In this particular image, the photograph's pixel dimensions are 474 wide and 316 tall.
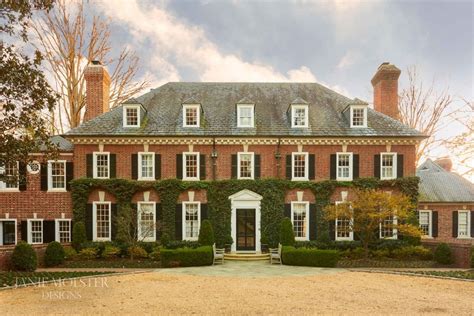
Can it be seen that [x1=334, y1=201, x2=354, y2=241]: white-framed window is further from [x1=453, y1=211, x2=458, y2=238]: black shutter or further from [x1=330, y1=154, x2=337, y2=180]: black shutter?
[x1=453, y1=211, x2=458, y2=238]: black shutter

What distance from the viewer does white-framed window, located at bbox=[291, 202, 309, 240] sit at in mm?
20922

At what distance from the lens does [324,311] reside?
31.1 ft

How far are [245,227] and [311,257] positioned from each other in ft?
16.1

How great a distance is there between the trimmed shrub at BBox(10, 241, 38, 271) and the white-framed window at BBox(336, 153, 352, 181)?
1739 centimetres

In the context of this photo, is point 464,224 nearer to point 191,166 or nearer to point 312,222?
point 312,222

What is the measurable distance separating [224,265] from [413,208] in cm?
1209

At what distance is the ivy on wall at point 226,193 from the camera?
20.4 meters

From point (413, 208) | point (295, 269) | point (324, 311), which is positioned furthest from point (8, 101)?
point (413, 208)

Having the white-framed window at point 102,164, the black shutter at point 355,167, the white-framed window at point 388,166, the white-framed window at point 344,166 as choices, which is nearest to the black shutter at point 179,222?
the white-framed window at point 102,164

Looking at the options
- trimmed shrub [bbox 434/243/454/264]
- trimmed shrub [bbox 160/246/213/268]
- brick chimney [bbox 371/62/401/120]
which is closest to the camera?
trimmed shrub [bbox 160/246/213/268]

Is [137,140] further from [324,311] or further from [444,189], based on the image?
[444,189]

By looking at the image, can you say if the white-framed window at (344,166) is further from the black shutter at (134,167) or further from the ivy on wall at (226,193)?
the black shutter at (134,167)

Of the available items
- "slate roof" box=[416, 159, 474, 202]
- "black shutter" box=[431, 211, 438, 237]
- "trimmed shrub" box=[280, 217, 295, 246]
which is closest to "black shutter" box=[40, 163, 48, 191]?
"trimmed shrub" box=[280, 217, 295, 246]

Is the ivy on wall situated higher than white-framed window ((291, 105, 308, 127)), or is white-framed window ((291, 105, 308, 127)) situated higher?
white-framed window ((291, 105, 308, 127))
